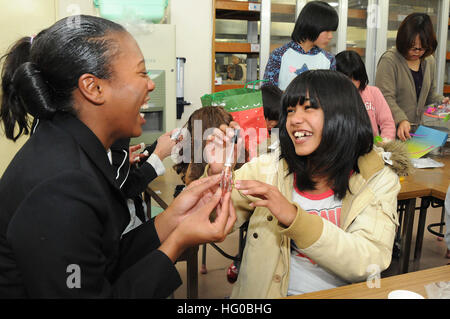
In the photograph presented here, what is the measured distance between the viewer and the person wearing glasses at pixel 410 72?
2.91 metres

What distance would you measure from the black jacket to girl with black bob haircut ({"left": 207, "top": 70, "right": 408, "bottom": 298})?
0.46 metres

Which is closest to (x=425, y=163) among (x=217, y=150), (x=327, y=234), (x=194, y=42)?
(x=217, y=150)

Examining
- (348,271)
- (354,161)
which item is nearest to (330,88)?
(354,161)

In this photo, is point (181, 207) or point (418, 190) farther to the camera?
point (418, 190)

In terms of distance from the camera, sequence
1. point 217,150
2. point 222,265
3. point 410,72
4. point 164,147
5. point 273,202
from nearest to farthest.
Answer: point 273,202 → point 217,150 → point 164,147 → point 222,265 → point 410,72

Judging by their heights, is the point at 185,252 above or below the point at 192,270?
above

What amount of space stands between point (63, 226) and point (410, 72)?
118 inches

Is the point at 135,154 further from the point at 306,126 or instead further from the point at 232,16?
the point at 232,16

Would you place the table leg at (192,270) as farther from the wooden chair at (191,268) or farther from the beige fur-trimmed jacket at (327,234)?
the beige fur-trimmed jacket at (327,234)

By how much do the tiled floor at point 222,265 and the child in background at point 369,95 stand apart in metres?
0.97

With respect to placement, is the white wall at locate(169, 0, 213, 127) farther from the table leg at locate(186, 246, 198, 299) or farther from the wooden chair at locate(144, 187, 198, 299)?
the table leg at locate(186, 246, 198, 299)

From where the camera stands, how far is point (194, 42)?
4.14m

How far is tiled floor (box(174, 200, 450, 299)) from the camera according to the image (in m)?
2.50

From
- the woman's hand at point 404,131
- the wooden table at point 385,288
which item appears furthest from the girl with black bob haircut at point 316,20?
the wooden table at point 385,288
